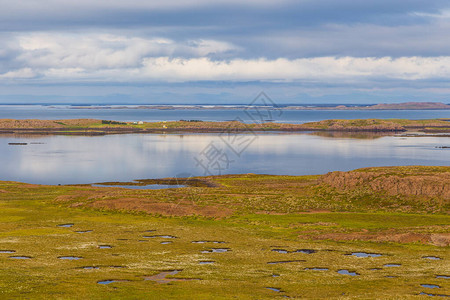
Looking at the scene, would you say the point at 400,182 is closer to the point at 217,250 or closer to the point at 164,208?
the point at 164,208

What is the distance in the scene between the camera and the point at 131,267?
45.6 metres

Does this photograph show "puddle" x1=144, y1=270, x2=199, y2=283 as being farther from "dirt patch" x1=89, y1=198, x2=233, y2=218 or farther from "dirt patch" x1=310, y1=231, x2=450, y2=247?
"dirt patch" x1=89, y1=198, x2=233, y2=218

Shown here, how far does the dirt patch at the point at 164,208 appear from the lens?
3062 inches

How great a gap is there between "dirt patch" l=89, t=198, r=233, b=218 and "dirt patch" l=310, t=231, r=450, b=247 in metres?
19.7

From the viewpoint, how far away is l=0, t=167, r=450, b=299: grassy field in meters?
39.3

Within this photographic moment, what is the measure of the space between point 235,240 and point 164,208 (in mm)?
23187

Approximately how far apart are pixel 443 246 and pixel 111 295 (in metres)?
Answer: 36.4

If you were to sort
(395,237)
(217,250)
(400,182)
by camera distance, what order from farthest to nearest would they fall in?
(400,182) → (395,237) → (217,250)

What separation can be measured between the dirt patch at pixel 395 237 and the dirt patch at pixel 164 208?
1973 centimetres

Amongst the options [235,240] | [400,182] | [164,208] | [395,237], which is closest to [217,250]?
[235,240]

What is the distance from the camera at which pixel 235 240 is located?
5941 cm

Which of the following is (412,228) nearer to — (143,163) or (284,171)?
(284,171)

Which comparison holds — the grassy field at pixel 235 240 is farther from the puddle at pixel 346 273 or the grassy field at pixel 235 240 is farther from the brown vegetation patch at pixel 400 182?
the puddle at pixel 346 273

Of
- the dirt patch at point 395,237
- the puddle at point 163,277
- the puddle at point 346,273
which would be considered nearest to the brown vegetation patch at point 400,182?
the dirt patch at point 395,237
